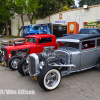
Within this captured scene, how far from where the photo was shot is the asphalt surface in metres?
3.75

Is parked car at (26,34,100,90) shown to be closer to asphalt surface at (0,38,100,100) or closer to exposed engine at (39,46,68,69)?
exposed engine at (39,46,68,69)

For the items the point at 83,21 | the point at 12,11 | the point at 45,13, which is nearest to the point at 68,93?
the point at 83,21

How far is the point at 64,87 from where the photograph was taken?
4355 mm

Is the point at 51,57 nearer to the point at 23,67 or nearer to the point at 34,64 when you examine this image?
the point at 34,64

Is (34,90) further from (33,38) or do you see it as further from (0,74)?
(33,38)

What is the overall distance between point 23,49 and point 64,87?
3.44m

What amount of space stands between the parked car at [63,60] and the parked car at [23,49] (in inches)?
65.7

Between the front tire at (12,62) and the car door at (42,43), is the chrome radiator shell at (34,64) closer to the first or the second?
the front tire at (12,62)

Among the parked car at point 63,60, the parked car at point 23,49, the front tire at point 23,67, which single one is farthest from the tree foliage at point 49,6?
the front tire at point 23,67

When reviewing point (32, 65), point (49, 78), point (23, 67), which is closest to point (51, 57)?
point (32, 65)

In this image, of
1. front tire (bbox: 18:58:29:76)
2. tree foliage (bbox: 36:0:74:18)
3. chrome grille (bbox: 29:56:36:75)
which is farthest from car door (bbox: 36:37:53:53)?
tree foliage (bbox: 36:0:74:18)

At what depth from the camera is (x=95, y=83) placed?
4.64m

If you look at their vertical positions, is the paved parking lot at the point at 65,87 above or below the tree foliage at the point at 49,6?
below

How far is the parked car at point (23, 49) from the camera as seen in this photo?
643 cm
